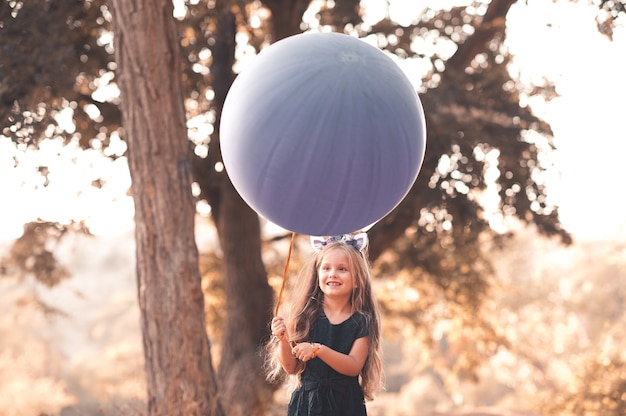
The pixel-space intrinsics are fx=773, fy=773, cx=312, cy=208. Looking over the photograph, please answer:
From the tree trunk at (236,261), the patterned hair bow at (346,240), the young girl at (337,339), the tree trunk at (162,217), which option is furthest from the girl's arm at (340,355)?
the tree trunk at (236,261)

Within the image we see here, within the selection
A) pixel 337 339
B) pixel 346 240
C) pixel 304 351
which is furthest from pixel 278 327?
pixel 346 240

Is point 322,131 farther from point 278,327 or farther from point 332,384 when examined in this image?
point 332,384

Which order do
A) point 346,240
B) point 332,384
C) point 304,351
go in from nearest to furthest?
point 304,351, point 332,384, point 346,240

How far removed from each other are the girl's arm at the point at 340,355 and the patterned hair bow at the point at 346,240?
20.1 inches

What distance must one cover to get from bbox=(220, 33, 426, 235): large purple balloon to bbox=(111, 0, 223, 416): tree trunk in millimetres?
2402

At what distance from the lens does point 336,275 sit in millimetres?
3836

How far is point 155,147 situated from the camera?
19.2 ft

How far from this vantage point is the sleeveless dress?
375cm

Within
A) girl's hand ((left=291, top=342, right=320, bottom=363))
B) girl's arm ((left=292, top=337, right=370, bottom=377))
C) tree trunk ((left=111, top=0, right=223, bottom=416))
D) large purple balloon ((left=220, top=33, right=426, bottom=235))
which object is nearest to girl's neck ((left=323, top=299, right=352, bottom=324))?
girl's arm ((left=292, top=337, right=370, bottom=377))

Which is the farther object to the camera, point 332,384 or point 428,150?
point 428,150

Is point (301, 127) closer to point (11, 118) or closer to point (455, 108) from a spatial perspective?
point (11, 118)

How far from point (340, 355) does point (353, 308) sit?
12.8 inches

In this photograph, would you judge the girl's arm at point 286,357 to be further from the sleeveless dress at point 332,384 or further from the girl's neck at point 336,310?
the girl's neck at point 336,310

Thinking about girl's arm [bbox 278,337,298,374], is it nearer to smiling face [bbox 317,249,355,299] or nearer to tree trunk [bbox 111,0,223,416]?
smiling face [bbox 317,249,355,299]
